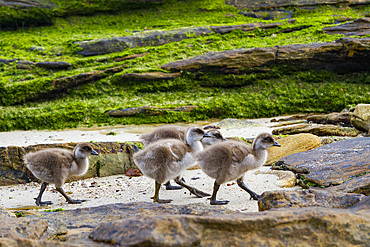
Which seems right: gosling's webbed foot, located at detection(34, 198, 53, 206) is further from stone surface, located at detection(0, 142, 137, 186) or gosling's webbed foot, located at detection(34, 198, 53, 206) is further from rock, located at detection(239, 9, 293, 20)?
rock, located at detection(239, 9, 293, 20)

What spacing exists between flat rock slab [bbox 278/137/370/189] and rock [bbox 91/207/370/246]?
2.47 m

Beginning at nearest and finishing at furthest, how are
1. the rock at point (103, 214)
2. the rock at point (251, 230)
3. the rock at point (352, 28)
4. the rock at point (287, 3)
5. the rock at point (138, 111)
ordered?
the rock at point (251, 230) < the rock at point (103, 214) < the rock at point (138, 111) < the rock at point (352, 28) < the rock at point (287, 3)

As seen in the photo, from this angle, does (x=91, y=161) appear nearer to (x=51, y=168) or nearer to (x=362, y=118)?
(x=51, y=168)

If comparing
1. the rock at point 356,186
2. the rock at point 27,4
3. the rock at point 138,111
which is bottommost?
the rock at point 138,111

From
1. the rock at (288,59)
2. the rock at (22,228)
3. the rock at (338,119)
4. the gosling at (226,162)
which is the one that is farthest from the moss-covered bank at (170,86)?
the rock at (22,228)

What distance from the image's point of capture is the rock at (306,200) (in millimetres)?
4111

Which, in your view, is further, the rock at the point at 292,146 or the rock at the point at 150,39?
the rock at the point at 150,39

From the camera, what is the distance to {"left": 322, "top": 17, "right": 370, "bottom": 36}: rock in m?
22.8

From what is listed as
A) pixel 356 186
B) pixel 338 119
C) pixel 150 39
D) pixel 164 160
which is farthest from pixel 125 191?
pixel 150 39

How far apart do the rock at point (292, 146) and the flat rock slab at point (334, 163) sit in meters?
0.92

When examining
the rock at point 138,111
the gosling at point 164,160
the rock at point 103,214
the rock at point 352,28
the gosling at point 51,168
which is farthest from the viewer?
the rock at point 352,28

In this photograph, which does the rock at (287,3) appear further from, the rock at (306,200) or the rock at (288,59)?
the rock at (306,200)

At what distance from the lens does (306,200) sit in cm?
423

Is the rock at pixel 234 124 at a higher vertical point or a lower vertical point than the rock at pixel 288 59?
lower
